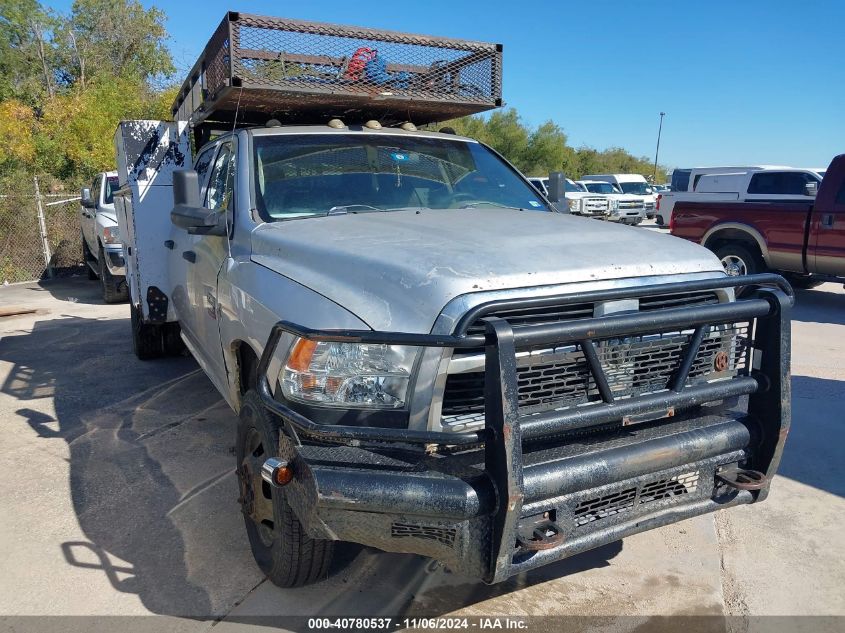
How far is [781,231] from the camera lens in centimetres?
972

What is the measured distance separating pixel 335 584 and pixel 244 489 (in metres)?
0.59

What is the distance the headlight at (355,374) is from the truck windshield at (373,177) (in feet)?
4.17

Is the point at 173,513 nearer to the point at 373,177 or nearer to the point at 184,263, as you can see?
the point at 184,263

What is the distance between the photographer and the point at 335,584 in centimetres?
305

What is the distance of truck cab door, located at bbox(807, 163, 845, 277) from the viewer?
9.10 metres

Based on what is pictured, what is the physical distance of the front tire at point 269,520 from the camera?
263cm

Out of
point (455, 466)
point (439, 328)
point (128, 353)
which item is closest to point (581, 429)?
point (455, 466)

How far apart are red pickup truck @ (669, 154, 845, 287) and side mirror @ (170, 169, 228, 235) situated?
294 inches

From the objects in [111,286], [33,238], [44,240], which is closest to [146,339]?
[111,286]

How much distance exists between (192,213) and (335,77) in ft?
A: 4.91

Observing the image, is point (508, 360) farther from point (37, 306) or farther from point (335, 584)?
point (37, 306)

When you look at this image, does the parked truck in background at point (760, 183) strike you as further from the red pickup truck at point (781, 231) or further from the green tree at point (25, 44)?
the green tree at point (25, 44)

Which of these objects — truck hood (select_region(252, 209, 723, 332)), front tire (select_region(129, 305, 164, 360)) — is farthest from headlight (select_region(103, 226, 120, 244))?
truck hood (select_region(252, 209, 723, 332))

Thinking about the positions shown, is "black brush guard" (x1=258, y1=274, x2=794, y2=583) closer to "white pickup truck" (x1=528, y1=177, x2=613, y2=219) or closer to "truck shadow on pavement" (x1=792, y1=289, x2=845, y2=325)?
"truck shadow on pavement" (x1=792, y1=289, x2=845, y2=325)
